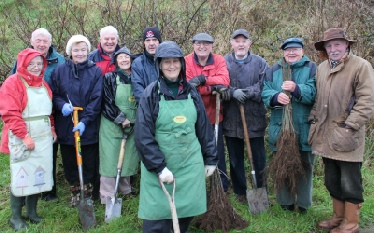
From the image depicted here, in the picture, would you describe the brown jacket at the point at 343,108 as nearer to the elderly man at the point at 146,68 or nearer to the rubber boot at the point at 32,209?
the elderly man at the point at 146,68

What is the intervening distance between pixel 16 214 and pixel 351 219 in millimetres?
3718

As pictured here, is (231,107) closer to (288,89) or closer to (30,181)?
(288,89)

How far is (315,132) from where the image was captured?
14.3 feet

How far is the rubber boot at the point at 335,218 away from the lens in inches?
177

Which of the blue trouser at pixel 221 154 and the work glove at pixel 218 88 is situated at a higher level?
the work glove at pixel 218 88

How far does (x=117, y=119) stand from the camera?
15.6ft

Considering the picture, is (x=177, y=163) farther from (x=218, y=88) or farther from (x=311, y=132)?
(x=311, y=132)

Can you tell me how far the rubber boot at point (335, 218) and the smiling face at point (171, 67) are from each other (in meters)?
2.36

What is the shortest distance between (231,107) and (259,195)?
112cm

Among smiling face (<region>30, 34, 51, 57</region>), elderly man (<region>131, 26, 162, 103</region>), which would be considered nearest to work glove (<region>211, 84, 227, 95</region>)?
elderly man (<region>131, 26, 162, 103</region>)

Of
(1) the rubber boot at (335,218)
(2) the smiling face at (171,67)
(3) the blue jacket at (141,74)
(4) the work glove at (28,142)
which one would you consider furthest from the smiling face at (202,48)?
(1) the rubber boot at (335,218)

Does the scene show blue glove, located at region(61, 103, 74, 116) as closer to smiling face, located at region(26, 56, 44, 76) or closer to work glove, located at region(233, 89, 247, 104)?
smiling face, located at region(26, 56, 44, 76)

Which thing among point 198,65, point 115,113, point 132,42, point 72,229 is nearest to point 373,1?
point 132,42

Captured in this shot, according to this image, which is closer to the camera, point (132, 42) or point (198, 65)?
point (198, 65)
